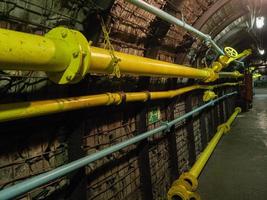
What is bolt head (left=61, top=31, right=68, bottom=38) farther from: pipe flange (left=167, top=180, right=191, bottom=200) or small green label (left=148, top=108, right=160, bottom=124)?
pipe flange (left=167, top=180, right=191, bottom=200)

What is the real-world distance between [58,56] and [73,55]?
9 cm

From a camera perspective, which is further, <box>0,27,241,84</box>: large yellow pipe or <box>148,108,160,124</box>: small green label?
<box>148,108,160,124</box>: small green label

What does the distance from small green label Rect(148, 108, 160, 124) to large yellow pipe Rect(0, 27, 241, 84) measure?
2.17 metres

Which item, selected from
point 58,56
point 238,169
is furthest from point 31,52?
point 238,169

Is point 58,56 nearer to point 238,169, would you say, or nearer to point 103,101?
point 103,101

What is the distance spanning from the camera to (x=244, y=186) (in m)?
4.56

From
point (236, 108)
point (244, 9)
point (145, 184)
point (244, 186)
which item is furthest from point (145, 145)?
point (236, 108)

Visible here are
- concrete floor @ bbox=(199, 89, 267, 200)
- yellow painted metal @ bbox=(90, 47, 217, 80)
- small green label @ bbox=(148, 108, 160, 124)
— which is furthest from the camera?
concrete floor @ bbox=(199, 89, 267, 200)

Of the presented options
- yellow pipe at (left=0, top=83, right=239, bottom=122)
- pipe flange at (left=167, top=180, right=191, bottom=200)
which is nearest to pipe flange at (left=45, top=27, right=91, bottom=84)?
yellow pipe at (left=0, top=83, right=239, bottom=122)

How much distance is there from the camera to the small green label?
3940mm

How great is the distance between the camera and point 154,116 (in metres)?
4.09

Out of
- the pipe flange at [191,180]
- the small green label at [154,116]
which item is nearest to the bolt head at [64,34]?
the small green label at [154,116]

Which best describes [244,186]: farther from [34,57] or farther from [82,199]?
[34,57]

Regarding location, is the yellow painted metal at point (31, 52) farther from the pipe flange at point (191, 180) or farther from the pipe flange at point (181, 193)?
the pipe flange at point (191, 180)
